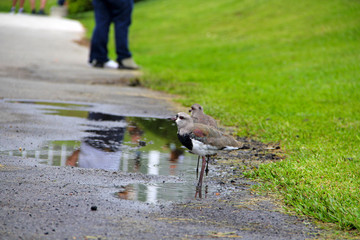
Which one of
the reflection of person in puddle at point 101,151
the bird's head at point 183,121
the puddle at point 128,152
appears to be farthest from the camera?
the reflection of person in puddle at point 101,151

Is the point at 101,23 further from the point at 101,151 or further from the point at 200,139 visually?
the point at 200,139

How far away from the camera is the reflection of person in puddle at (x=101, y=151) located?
6.57m

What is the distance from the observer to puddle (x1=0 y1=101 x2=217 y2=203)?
5758 millimetres

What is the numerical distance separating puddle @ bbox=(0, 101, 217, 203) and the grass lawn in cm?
95

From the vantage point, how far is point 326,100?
1316 centimetres

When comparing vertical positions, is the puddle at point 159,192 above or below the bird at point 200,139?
below

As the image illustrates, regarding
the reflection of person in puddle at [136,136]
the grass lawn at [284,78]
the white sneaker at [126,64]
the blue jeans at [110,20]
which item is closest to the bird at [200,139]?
the grass lawn at [284,78]

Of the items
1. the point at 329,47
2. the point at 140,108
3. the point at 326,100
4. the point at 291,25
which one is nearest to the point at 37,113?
the point at 140,108

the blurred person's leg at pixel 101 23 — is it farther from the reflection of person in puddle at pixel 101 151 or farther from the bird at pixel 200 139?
the bird at pixel 200 139

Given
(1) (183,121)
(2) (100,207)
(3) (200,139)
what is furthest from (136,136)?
(2) (100,207)

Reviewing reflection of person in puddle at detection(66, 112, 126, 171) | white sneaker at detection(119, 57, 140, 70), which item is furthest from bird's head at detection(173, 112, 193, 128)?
white sneaker at detection(119, 57, 140, 70)

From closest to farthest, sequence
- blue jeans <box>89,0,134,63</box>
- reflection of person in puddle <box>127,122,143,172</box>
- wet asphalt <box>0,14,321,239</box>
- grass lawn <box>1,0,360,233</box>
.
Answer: wet asphalt <box>0,14,321,239</box> < grass lawn <box>1,0,360,233</box> < reflection of person in puddle <box>127,122,143,172</box> < blue jeans <box>89,0,134,63</box>

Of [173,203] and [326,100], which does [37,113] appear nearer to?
[173,203]

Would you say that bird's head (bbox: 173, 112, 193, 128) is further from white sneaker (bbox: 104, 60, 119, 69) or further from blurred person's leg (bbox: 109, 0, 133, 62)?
white sneaker (bbox: 104, 60, 119, 69)
